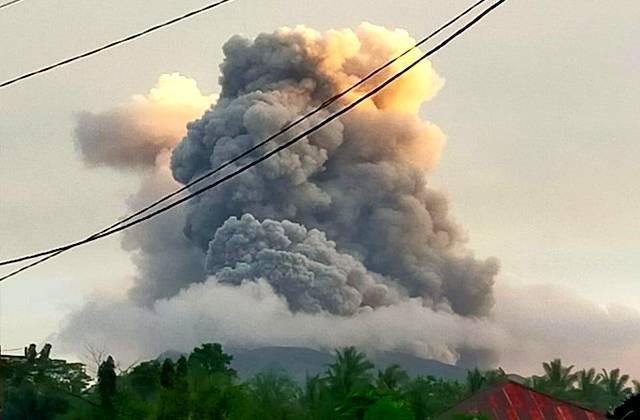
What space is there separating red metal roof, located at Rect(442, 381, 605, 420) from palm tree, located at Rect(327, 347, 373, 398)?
1089 centimetres

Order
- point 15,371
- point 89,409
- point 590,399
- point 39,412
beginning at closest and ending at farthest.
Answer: point 89,409 < point 39,412 < point 15,371 < point 590,399

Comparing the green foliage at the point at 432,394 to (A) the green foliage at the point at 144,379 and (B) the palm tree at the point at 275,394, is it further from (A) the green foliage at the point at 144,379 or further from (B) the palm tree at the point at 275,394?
(A) the green foliage at the point at 144,379

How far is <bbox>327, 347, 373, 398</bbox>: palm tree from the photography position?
72.2m

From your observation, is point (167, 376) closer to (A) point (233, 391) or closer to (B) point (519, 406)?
(A) point (233, 391)

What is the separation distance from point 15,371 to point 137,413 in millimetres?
26145

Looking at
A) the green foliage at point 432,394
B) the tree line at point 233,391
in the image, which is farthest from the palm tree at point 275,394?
the green foliage at point 432,394

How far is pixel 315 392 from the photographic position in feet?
233

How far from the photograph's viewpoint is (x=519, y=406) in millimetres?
61125

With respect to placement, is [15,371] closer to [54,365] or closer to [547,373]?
[54,365]

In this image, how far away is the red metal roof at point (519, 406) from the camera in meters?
60.1

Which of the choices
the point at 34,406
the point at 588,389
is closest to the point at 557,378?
the point at 588,389

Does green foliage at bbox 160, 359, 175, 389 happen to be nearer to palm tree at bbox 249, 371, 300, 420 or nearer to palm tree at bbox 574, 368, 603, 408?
palm tree at bbox 249, 371, 300, 420

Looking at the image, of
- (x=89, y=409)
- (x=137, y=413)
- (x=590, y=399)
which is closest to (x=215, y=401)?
(x=137, y=413)

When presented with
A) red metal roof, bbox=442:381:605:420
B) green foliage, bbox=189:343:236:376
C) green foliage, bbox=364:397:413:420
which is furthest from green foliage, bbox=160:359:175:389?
green foliage, bbox=189:343:236:376
